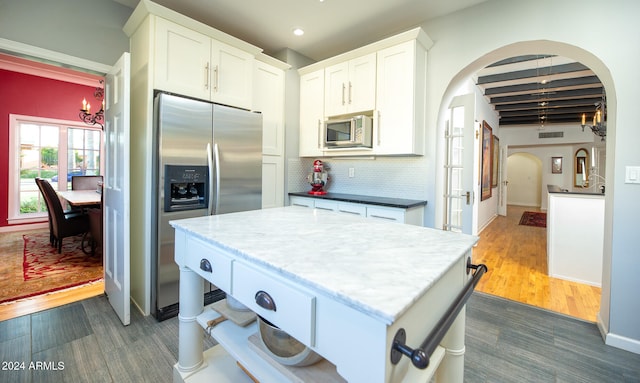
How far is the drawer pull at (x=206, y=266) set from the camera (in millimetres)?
1188

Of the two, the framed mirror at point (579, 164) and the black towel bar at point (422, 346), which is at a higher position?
the framed mirror at point (579, 164)

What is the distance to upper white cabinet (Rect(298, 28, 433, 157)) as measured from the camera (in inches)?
110

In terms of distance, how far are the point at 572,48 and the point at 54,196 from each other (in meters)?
5.70

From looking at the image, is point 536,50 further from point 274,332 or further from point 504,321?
point 274,332

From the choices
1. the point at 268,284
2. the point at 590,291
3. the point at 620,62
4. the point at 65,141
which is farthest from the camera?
the point at 65,141

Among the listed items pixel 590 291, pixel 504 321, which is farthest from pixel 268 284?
pixel 590 291

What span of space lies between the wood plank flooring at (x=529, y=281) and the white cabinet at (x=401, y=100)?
1.69 meters

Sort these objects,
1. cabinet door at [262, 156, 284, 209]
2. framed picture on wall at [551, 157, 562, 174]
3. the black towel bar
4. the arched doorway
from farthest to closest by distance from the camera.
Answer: framed picture on wall at [551, 157, 562, 174] < cabinet door at [262, 156, 284, 209] < the arched doorway < the black towel bar

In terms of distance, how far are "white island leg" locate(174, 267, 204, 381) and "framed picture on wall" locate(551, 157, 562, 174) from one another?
11.8 m

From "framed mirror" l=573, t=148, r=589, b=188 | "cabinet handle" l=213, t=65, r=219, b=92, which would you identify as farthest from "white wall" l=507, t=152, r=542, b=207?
"cabinet handle" l=213, t=65, r=219, b=92

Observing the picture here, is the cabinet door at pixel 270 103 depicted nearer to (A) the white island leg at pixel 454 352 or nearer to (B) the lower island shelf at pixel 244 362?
(B) the lower island shelf at pixel 244 362

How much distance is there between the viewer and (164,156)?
7.43 feet

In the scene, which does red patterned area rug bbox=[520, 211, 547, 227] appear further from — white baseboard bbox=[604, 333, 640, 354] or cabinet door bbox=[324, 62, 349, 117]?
cabinet door bbox=[324, 62, 349, 117]

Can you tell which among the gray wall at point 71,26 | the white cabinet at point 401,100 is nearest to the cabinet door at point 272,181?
the white cabinet at point 401,100
